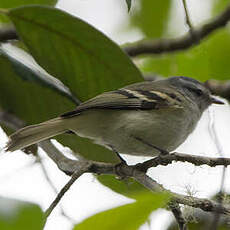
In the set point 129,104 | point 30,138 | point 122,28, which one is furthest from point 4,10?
point 122,28

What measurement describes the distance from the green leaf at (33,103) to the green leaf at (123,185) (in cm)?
23

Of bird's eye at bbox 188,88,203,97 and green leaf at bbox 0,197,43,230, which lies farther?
bird's eye at bbox 188,88,203,97

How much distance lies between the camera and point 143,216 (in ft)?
4.23

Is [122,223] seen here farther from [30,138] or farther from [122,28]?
[122,28]

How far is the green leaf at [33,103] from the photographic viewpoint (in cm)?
336

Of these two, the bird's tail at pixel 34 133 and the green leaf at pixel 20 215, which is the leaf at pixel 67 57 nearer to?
the bird's tail at pixel 34 133

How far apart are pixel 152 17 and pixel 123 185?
1.22 metres

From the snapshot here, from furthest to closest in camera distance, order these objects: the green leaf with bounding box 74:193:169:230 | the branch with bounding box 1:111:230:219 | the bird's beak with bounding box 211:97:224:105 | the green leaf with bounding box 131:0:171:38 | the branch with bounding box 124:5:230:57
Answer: the bird's beak with bounding box 211:97:224:105
the branch with bounding box 124:5:230:57
the green leaf with bounding box 131:0:171:38
the branch with bounding box 1:111:230:219
the green leaf with bounding box 74:193:169:230

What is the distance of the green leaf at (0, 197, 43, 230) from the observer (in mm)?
1350

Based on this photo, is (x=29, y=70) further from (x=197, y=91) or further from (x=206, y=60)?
(x=197, y=91)

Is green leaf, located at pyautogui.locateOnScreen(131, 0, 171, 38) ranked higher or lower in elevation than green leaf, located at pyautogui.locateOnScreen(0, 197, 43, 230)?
lower

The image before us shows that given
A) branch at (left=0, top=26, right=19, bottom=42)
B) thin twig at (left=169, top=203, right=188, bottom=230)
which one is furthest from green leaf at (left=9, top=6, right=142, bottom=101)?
thin twig at (left=169, top=203, right=188, bottom=230)

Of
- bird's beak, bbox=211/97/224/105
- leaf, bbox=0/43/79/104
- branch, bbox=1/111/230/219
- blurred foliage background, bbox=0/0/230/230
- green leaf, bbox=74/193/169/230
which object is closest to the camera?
green leaf, bbox=74/193/169/230

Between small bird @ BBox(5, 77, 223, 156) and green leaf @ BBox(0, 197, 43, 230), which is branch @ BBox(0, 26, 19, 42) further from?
green leaf @ BBox(0, 197, 43, 230)
